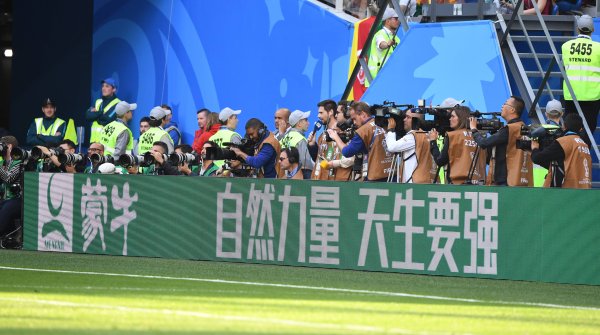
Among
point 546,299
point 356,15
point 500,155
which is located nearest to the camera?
point 546,299

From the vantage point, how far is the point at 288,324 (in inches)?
410

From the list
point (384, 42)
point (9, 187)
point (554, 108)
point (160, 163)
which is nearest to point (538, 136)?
point (554, 108)

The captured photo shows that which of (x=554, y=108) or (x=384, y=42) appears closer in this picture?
(x=554, y=108)

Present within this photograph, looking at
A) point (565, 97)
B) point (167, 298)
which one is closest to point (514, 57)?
point (565, 97)

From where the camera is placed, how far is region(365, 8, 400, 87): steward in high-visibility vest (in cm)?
2241

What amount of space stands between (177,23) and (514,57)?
10.3 meters

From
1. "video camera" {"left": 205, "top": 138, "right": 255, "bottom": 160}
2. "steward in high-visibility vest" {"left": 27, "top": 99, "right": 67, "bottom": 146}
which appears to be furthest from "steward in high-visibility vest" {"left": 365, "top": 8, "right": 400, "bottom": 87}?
"steward in high-visibility vest" {"left": 27, "top": 99, "right": 67, "bottom": 146}

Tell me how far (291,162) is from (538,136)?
416 cm

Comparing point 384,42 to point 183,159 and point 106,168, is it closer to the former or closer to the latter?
point 183,159

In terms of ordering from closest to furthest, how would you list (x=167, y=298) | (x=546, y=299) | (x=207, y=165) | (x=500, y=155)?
(x=167, y=298)
(x=546, y=299)
(x=500, y=155)
(x=207, y=165)

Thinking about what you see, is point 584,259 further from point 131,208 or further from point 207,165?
point 207,165

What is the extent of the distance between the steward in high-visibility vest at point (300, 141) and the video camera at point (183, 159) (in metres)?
1.33

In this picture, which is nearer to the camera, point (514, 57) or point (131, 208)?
point (131, 208)

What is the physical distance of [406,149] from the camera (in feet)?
57.8
